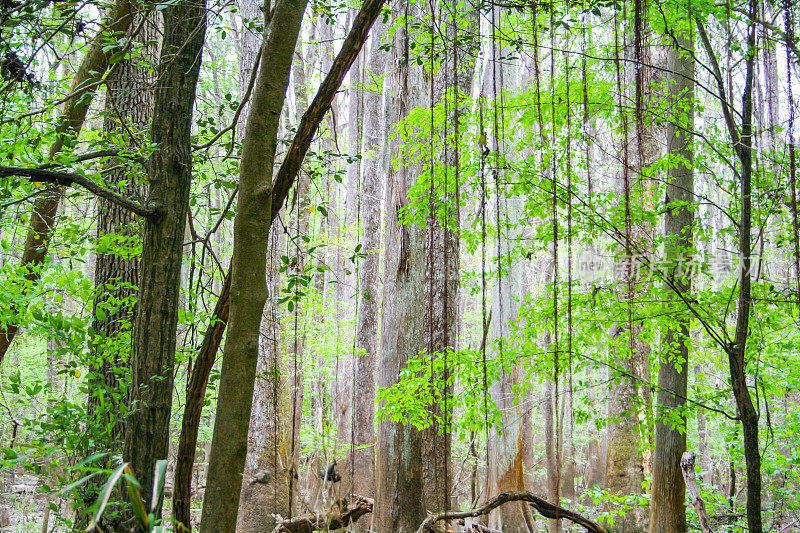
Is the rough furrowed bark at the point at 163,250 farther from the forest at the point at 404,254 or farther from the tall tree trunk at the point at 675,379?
the tall tree trunk at the point at 675,379

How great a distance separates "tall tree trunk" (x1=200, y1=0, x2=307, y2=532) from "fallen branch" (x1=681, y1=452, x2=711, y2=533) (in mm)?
3999

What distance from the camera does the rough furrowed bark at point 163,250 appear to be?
284 cm

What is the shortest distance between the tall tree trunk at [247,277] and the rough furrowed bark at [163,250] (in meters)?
0.81

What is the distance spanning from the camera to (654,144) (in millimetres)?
8750

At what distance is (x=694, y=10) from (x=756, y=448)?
3.16 m

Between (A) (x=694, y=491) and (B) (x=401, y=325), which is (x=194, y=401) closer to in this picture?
(B) (x=401, y=325)

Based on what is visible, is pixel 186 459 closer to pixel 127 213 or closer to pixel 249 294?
pixel 249 294

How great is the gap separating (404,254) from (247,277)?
3587 millimetres

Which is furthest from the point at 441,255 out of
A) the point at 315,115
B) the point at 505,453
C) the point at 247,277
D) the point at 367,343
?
the point at 247,277

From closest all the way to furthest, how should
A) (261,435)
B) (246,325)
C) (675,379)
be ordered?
(246,325)
(675,379)
(261,435)

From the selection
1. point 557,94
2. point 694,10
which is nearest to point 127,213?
point 557,94

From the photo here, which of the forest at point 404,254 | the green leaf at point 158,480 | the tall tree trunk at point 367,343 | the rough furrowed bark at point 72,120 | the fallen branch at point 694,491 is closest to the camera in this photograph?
the green leaf at point 158,480

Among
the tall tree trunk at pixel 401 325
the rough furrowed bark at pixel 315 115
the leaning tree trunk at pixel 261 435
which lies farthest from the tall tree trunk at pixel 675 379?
the leaning tree trunk at pixel 261 435

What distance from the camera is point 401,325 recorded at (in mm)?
5684
